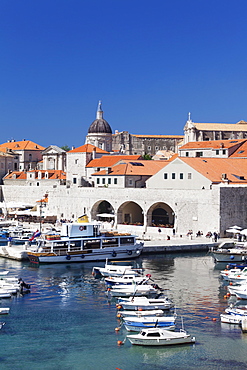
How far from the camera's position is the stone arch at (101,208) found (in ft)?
186

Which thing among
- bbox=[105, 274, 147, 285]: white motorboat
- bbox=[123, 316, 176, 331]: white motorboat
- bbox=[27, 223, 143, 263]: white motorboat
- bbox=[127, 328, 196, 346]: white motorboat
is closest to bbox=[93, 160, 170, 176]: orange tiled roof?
bbox=[27, 223, 143, 263]: white motorboat

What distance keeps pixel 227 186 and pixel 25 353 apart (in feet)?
91.9

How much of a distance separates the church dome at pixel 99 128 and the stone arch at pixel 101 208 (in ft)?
117

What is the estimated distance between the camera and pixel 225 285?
30812 mm

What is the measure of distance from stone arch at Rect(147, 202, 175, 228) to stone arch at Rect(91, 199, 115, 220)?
402cm

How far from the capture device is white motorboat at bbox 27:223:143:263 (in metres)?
37.7

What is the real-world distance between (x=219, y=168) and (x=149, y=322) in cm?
3031

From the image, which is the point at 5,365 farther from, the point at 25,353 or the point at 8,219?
the point at 8,219

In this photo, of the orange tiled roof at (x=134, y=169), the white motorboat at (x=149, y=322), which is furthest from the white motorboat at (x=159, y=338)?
the orange tiled roof at (x=134, y=169)

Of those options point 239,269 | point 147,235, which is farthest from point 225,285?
point 147,235

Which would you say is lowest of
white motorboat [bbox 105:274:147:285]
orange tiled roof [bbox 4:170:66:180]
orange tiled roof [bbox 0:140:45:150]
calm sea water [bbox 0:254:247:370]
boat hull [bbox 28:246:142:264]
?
calm sea water [bbox 0:254:247:370]

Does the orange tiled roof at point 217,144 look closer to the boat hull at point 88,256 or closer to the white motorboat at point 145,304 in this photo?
the boat hull at point 88,256

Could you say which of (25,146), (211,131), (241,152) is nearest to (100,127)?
(25,146)

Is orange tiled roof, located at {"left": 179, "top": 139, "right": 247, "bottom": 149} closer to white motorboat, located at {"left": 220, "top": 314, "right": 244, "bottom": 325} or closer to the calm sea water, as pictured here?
the calm sea water
